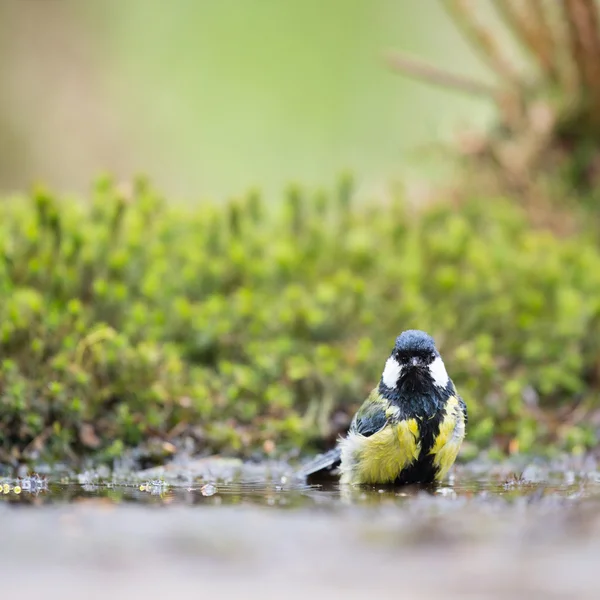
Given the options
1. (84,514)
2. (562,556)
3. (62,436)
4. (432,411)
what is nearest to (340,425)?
(432,411)

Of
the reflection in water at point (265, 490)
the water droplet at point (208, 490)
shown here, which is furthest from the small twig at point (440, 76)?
the water droplet at point (208, 490)

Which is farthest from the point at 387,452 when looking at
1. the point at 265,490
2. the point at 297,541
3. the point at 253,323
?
the point at 253,323

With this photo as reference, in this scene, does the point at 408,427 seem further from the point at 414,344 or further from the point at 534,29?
the point at 534,29

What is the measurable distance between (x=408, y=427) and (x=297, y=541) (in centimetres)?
122

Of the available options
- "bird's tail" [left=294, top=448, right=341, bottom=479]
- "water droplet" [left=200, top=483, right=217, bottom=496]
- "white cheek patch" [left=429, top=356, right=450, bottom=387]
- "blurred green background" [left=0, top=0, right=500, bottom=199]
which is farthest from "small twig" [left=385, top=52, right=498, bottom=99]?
"blurred green background" [left=0, top=0, right=500, bottom=199]

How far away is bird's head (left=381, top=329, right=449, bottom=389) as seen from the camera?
3.29 metres

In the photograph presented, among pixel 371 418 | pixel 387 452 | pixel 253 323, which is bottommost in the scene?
pixel 387 452

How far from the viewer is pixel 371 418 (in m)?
3.25

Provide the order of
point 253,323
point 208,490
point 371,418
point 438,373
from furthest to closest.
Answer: point 253,323 < point 438,373 < point 371,418 < point 208,490

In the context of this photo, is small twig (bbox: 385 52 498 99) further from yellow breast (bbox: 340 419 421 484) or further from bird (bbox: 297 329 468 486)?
yellow breast (bbox: 340 419 421 484)

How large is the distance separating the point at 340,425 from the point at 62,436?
1316 millimetres

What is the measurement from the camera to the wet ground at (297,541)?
1623mm

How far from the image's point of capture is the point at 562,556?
1.83 metres

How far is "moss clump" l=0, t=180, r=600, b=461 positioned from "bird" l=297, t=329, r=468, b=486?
32.1 inches
